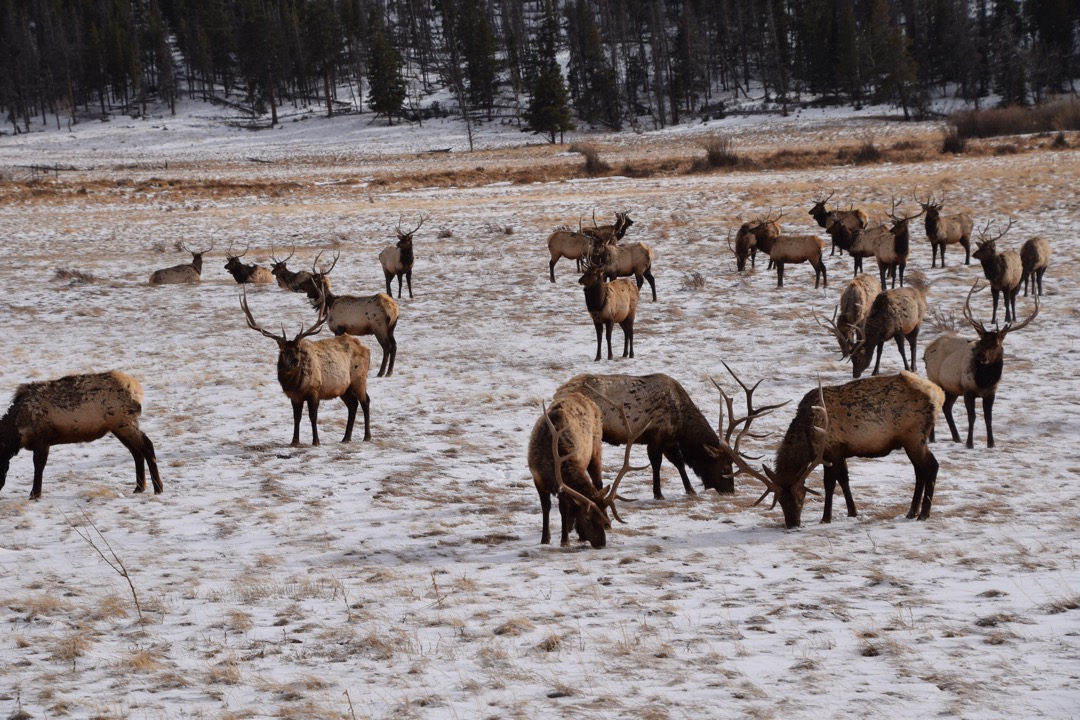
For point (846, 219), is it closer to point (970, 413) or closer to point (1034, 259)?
point (1034, 259)

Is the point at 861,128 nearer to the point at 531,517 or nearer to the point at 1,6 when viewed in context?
the point at 531,517

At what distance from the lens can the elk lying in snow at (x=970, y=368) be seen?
959cm

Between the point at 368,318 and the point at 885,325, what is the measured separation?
7177mm

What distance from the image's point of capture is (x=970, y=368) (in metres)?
9.88

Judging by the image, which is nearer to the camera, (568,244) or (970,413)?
(970,413)

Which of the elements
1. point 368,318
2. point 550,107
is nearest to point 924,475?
point 368,318

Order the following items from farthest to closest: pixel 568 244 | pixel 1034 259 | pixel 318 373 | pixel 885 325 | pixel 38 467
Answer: pixel 568 244
pixel 1034 259
pixel 885 325
pixel 318 373
pixel 38 467

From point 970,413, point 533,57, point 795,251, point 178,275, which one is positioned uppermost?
point 533,57

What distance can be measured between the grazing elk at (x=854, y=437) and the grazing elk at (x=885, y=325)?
4.64 m

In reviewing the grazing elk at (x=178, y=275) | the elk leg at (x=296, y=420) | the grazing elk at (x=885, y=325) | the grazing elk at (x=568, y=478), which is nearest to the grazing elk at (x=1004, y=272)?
the grazing elk at (x=885, y=325)

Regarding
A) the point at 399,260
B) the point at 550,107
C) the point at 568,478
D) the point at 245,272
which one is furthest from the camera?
the point at 550,107

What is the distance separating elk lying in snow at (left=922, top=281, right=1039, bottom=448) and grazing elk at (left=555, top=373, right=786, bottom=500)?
2909 mm

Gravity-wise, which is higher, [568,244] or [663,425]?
[568,244]

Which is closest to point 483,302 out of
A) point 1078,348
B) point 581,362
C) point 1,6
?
point 581,362
